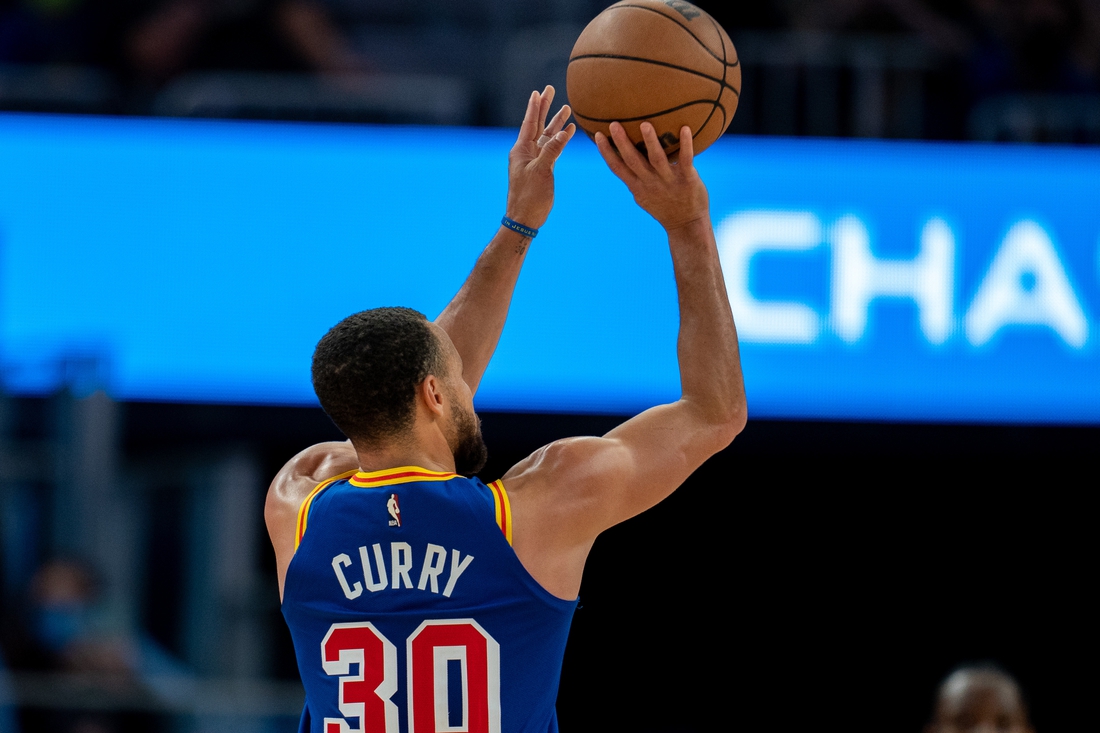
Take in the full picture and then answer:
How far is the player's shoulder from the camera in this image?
2.99 metres

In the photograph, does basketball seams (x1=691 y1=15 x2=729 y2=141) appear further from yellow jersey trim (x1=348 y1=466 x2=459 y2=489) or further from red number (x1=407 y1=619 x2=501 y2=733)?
red number (x1=407 y1=619 x2=501 y2=733)

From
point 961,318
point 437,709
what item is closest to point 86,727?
point 437,709

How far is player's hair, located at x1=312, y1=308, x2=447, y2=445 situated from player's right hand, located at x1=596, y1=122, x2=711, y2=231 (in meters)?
0.61

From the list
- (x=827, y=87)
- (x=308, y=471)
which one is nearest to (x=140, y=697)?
(x=308, y=471)

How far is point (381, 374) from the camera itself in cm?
276

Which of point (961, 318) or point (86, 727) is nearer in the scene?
point (86, 727)

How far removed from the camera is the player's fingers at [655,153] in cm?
302

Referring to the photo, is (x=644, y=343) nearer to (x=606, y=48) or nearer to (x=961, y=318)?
(x=961, y=318)

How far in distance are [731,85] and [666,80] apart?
0.90 ft

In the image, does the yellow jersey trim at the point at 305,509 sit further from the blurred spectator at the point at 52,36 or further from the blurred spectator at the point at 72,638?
the blurred spectator at the point at 52,36

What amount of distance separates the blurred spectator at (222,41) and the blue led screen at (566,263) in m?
0.61

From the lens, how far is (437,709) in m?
2.71

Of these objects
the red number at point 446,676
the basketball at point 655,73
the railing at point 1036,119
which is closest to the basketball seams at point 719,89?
the basketball at point 655,73

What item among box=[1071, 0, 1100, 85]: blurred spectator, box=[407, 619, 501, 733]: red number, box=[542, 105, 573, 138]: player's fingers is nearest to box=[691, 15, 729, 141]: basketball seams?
box=[542, 105, 573, 138]: player's fingers
